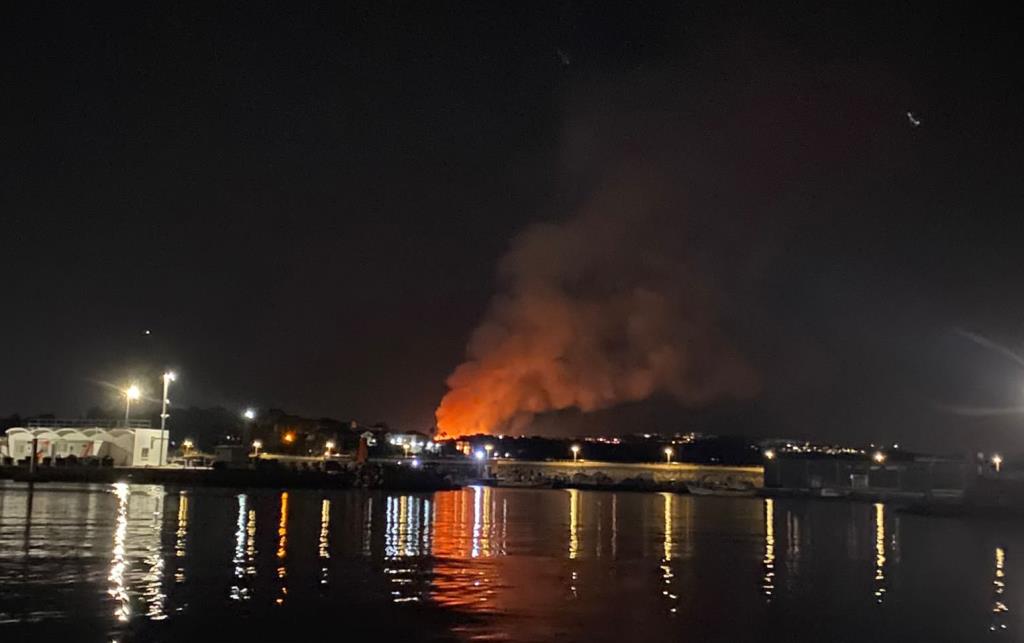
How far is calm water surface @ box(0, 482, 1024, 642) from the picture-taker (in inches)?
587

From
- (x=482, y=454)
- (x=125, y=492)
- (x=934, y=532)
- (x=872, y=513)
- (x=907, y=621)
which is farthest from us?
(x=482, y=454)

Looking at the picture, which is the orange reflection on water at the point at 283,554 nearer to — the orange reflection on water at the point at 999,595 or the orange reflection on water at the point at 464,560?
the orange reflection on water at the point at 464,560

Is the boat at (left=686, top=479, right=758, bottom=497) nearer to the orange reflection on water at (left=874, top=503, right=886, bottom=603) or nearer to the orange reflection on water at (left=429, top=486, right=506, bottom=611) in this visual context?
the orange reflection on water at (left=874, top=503, right=886, bottom=603)

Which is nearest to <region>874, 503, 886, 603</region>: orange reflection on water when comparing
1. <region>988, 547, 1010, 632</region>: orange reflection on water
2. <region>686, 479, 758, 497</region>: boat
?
<region>988, 547, 1010, 632</region>: orange reflection on water

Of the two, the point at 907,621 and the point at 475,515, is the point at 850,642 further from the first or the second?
the point at 475,515

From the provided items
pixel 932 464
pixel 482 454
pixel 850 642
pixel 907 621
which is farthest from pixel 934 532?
pixel 482 454

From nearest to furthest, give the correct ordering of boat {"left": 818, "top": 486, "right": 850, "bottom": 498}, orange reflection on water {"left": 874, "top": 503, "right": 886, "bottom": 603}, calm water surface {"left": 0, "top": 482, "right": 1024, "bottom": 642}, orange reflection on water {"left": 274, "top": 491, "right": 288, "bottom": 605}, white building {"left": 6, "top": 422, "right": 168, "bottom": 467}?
calm water surface {"left": 0, "top": 482, "right": 1024, "bottom": 642}, orange reflection on water {"left": 274, "top": 491, "right": 288, "bottom": 605}, orange reflection on water {"left": 874, "top": 503, "right": 886, "bottom": 603}, white building {"left": 6, "top": 422, "right": 168, "bottom": 467}, boat {"left": 818, "top": 486, "right": 850, "bottom": 498}

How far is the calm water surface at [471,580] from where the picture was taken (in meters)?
14.9

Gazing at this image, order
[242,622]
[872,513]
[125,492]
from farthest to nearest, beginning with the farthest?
[872,513] < [125,492] < [242,622]

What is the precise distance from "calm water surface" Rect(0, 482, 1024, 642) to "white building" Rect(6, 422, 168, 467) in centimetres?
3909

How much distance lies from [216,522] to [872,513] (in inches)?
1658

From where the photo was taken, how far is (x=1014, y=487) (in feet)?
205

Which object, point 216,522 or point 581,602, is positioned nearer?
point 581,602

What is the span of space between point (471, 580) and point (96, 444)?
65266 mm
